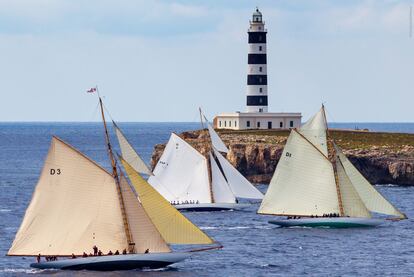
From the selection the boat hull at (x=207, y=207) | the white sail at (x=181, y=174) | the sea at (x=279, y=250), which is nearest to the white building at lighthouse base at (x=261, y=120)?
the sea at (x=279, y=250)

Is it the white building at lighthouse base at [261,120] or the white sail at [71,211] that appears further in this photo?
the white building at lighthouse base at [261,120]

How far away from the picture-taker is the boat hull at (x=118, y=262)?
68.1m

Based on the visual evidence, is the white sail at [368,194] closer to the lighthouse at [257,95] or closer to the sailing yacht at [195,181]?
the sailing yacht at [195,181]

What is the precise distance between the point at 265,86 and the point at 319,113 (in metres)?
66.6

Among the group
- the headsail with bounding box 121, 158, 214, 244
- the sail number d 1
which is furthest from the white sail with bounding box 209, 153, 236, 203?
the sail number d 1

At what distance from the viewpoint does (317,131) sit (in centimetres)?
9719


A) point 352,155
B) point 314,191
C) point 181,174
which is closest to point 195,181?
point 181,174

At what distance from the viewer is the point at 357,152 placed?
5379 inches

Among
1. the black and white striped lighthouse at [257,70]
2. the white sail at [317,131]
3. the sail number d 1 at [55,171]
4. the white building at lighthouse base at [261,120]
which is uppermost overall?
the black and white striped lighthouse at [257,70]

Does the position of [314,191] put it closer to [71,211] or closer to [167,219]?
[167,219]

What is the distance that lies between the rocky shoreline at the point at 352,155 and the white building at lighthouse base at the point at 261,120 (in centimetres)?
1414

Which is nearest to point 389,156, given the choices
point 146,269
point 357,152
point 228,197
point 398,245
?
point 357,152

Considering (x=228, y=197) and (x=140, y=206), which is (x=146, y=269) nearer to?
(x=140, y=206)

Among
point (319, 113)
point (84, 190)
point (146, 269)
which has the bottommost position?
point (146, 269)
